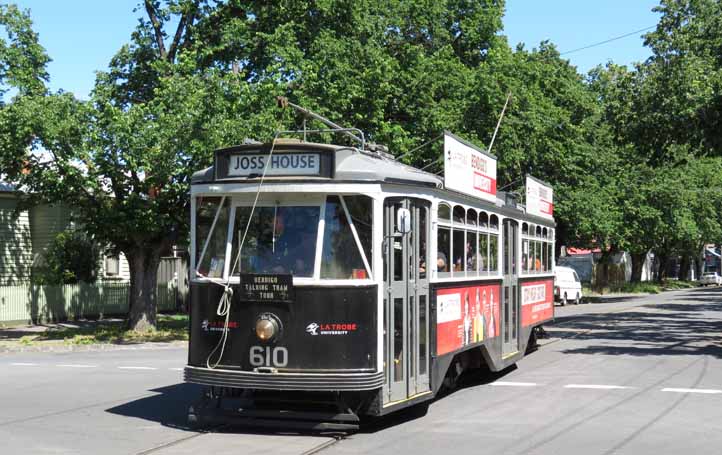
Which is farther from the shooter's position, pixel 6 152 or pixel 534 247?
pixel 6 152

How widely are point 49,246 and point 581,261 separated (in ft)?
162

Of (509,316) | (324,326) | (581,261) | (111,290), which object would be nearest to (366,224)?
(324,326)

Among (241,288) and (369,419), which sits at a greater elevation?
(241,288)

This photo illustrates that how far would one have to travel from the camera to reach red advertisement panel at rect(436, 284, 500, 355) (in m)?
11.7

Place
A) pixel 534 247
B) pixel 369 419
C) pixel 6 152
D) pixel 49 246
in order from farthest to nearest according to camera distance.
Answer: pixel 49 246 < pixel 6 152 < pixel 534 247 < pixel 369 419

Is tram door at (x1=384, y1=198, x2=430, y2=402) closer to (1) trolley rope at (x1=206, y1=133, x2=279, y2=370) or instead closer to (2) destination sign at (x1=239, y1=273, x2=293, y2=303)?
(2) destination sign at (x1=239, y1=273, x2=293, y2=303)

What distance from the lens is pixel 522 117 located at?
36250 mm

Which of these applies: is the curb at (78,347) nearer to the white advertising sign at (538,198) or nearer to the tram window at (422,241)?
the white advertising sign at (538,198)

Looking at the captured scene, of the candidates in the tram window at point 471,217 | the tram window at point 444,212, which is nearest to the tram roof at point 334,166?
the tram window at point 444,212

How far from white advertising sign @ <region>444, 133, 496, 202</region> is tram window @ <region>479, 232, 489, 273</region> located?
60 centimetres

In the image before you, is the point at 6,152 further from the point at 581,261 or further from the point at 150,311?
the point at 581,261

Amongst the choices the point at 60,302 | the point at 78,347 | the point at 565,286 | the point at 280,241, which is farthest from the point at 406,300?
the point at 565,286

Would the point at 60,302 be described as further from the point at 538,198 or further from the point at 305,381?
the point at 305,381

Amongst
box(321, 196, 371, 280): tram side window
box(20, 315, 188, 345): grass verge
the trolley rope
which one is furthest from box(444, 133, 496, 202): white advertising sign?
box(20, 315, 188, 345): grass verge
